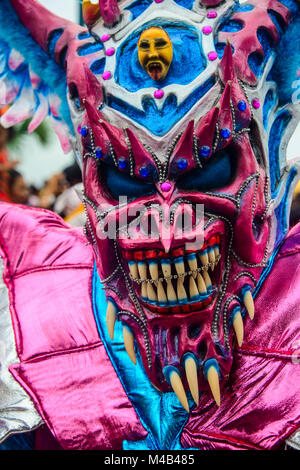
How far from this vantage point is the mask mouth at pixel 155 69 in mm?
1548

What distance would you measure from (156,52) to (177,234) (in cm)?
53

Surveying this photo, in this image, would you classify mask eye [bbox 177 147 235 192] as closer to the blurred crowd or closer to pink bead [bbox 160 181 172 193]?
pink bead [bbox 160 181 172 193]

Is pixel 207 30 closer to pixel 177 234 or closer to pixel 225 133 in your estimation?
pixel 225 133

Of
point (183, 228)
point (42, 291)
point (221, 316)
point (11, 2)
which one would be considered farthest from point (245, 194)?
point (11, 2)

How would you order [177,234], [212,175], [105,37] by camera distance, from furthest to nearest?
[105,37], [212,175], [177,234]

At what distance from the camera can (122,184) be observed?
1553mm

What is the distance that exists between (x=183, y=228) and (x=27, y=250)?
0.95 meters

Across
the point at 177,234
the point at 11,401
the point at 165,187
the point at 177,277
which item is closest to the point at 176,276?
the point at 177,277

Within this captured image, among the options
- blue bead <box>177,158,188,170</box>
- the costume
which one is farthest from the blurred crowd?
blue bead <box>177,158,188,170</box>

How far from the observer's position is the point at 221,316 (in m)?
1.51

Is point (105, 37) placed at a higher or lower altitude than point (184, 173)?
higher

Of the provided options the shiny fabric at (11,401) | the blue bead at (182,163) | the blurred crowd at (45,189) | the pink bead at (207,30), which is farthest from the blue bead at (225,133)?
the blurred crowd at (45,189)

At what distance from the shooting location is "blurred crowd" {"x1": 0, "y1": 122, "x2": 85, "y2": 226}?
168 inches
